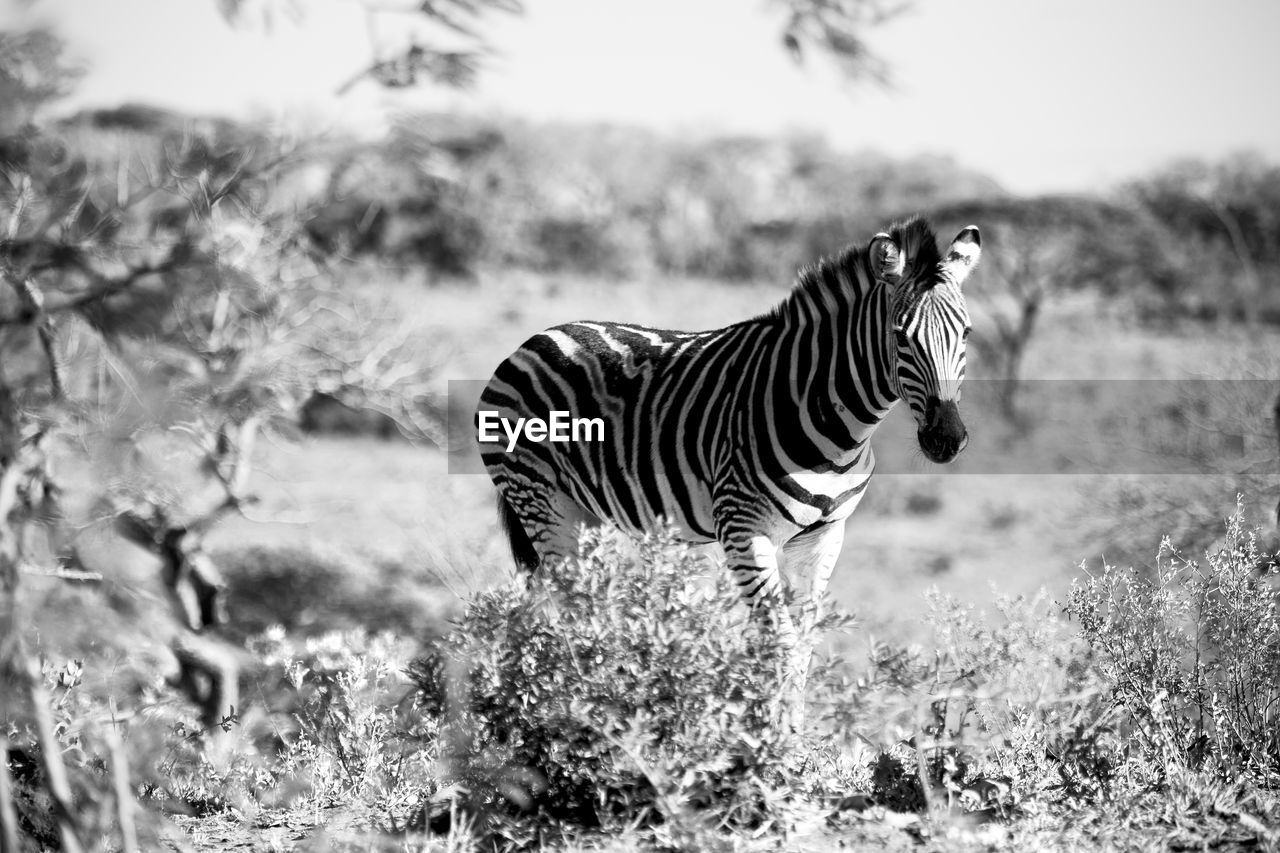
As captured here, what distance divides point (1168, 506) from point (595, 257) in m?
25.4

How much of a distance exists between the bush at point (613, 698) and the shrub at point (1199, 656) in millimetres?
1376

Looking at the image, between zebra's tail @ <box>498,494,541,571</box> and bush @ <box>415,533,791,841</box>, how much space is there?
1.65m

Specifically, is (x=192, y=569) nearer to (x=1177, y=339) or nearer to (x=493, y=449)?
(x=493, y=449)

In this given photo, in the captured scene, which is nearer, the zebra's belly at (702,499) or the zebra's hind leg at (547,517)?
the zebra's belly at (702,499)

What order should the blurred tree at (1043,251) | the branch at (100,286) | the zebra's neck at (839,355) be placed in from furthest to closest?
the blurred tree at (1043,251) → the zebra's neck at (839,355) → the branch at (100,286)

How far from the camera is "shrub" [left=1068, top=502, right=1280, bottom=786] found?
4438 millimetres

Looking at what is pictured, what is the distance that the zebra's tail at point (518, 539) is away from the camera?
575cm

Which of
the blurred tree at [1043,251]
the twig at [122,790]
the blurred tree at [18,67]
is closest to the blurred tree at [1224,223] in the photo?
the blurred tree at [1043,251]

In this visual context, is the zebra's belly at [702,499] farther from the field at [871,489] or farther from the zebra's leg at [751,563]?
the field at [871,489]

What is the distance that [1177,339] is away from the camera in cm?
3155

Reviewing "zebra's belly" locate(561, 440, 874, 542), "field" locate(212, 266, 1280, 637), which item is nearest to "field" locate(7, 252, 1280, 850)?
"zebra's belly" locate(561, 440, 874, 542)

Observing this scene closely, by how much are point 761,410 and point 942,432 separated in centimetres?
87

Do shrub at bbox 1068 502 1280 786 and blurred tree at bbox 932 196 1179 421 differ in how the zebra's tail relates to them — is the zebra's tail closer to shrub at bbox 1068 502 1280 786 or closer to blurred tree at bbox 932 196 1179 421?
shrub at bbox 1068 502 1280 786

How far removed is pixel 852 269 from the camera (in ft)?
14.8
